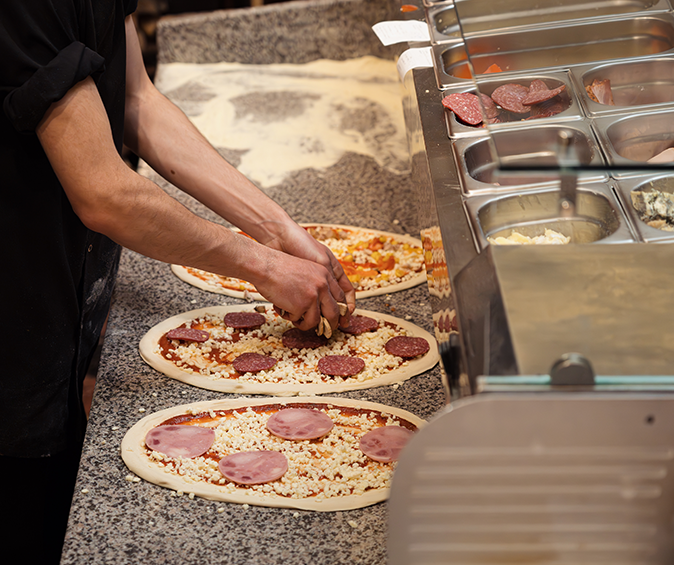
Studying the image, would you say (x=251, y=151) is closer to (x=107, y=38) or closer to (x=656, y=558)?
(x=107, y=38)

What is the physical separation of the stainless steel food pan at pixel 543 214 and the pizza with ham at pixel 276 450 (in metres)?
Result: 0.48

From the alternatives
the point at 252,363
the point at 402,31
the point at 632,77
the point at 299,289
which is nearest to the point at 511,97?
the point at 632,77

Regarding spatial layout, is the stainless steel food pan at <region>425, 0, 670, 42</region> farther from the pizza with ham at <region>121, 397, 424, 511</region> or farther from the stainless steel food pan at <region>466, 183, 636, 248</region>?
the pizza with ham at <region>121, 397, 424, 511</region>

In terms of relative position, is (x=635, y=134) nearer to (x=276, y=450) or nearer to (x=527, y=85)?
(x=527, y=85)

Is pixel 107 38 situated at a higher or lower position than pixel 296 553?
higher

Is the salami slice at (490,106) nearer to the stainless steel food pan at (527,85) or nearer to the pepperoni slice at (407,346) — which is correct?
the stainless steel food pan at (527,85)

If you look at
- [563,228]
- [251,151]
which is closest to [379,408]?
[563,228]

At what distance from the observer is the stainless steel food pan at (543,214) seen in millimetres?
1306

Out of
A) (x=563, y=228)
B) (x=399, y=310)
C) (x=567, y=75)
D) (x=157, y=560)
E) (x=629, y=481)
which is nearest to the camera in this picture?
(x=629, y=481)

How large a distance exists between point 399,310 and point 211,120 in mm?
1620

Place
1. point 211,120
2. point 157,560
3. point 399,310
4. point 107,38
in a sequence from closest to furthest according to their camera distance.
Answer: point 157,560
point 107,38
point 399,310
point 211,120

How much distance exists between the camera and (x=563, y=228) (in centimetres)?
135

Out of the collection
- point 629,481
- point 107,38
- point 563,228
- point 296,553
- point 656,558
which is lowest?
point 296,553

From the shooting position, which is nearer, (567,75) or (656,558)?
(656,558)
